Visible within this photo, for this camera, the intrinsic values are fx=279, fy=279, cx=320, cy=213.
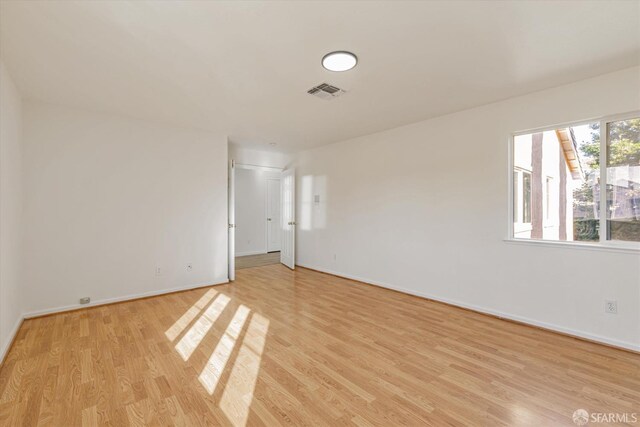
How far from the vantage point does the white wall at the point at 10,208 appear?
247 cm

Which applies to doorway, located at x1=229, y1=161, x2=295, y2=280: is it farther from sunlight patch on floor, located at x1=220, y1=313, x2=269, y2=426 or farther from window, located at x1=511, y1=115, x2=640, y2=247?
window, located at x1=511, y1=115, x2=640, y2=247

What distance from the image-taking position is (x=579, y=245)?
278 cm

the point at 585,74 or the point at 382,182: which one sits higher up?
the point at 585,74

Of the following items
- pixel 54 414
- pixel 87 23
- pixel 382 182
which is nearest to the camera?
pixel 54 414

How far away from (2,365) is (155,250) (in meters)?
1.96

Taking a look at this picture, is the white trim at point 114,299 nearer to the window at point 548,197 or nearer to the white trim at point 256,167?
the white trim at point 256,167

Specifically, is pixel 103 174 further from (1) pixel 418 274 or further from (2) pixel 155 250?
(1) pixel 418 274

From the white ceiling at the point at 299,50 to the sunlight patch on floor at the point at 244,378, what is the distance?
254cm

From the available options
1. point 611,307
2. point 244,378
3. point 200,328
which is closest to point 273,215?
point 200,328

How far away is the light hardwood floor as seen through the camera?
5.74 ft

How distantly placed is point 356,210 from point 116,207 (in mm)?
3625

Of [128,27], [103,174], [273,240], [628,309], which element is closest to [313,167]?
[273,240]

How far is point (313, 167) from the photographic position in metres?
5.91
